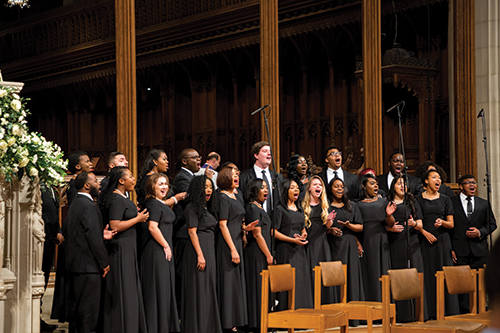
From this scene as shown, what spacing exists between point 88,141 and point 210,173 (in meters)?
4.80

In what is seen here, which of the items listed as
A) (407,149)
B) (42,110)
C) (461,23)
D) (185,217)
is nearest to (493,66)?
(461,23)

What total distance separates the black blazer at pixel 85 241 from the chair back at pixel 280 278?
1253 mm

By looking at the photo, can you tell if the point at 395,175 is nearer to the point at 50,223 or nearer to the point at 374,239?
the point at 374,239

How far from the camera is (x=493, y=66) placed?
31.2ft

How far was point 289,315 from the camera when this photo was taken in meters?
5.05

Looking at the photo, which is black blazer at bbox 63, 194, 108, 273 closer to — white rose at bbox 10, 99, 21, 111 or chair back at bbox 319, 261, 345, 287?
white rose at bbox 10, 99, 21, 111

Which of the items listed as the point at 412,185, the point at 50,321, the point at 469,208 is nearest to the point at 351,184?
the point at 412,185

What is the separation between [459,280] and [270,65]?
13.1ft

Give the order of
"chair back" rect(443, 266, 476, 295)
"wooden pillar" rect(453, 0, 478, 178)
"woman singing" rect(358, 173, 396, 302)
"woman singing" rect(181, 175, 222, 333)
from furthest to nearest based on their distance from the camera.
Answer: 1. "wooden pillar" rect(453, 0, 478, 178)
2. "woman singing" rect(358, 173, 396, 302)
3. "woman singing" rect(181, 175, 222, 333)
4. "chair back" rect(443, 266, 476, 295)

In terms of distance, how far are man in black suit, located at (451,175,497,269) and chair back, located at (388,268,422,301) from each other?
8.19ft

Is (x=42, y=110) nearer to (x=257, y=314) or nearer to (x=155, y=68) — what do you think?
(x=155, y=68)

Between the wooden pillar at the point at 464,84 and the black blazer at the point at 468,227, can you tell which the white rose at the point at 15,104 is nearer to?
the black blazer at the point at 468,227

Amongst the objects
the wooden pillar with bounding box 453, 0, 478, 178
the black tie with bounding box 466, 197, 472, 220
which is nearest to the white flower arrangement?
the black tie with bounding box 466, 197, 472, 220

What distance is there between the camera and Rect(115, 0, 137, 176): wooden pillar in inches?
286
